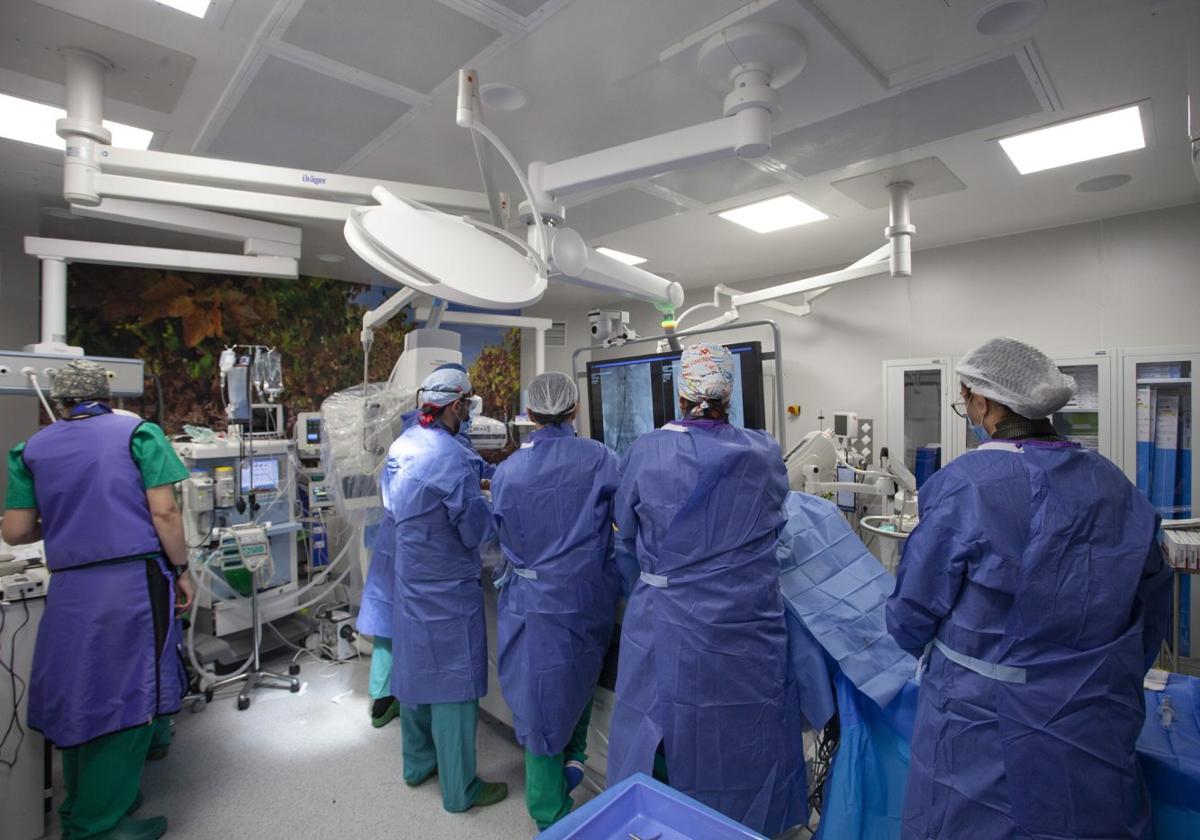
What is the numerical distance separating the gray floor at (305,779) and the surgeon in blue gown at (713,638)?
0.93 m

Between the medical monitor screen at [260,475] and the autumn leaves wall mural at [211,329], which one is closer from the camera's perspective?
the medical monitor screen at [260,475]

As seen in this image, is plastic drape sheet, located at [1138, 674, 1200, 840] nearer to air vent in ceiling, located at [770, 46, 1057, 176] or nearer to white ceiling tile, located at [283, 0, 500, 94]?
air vent in ceiling, located at [770, 46, 1057, 176]

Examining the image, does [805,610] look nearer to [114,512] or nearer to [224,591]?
[114,512]

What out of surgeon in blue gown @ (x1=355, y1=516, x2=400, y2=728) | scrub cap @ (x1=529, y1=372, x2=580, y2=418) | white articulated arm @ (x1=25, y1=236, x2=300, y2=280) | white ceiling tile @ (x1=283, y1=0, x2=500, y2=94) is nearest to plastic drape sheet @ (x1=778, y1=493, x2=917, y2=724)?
scrub cap @ (x1=529, y1=372, x2=580, y2=418)

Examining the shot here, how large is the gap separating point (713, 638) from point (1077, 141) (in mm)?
Result: 3030

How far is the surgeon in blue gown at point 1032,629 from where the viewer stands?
4.34 ft

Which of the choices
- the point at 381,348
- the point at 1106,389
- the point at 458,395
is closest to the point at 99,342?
the point at 381,348

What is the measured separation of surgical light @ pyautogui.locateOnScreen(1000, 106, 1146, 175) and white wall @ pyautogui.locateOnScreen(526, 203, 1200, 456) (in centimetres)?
89

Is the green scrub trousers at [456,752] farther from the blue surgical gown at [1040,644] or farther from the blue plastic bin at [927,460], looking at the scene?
the blue plastic bin at [927,460]

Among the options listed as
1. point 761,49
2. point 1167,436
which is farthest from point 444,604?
point 1167,436

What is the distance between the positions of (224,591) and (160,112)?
271 cm

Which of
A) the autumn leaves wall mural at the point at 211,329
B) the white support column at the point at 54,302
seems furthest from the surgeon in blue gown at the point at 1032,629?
the autumn leaves wall mural at the point at 211,329

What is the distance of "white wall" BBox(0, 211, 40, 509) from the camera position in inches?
170

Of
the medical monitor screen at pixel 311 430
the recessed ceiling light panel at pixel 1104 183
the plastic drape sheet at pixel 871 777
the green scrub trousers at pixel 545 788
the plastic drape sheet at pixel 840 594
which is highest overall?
the recessed ceiling light panel at pixel 1104 183
